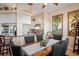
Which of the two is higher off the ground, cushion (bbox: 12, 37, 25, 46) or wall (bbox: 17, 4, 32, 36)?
wall (bbox: 17, 4, 32, 36)

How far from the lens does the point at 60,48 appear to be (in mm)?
1999

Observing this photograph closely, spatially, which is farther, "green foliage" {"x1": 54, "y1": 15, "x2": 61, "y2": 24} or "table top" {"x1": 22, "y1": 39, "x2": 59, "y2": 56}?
"green foliage" {"x1": 54, "y1": 15, "x2": 61, "y2": 24}

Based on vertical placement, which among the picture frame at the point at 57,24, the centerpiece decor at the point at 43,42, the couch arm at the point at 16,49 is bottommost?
the couch arm at the point at 16,49

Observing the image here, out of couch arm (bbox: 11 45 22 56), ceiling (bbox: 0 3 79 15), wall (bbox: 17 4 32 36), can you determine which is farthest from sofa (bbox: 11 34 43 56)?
ceiling (bbox: 0 3 79 15)

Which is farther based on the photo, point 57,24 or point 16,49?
point 57,24

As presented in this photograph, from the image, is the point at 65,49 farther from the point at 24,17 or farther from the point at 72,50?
the point at 24,17

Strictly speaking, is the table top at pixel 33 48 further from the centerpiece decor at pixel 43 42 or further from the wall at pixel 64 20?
the wall at pixel 64 20

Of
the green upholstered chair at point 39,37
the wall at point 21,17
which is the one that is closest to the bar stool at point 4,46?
the wall at point 21,17

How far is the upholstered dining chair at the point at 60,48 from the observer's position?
6.56 ft

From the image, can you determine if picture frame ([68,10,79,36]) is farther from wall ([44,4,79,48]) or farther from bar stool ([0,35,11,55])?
bar stool ([0,35,11,55])

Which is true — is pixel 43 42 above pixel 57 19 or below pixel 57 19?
below

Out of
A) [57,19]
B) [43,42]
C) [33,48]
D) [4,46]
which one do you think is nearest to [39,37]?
[43,42]

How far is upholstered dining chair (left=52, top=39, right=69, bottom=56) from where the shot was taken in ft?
6.56

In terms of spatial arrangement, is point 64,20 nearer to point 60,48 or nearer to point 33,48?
point 60,48
